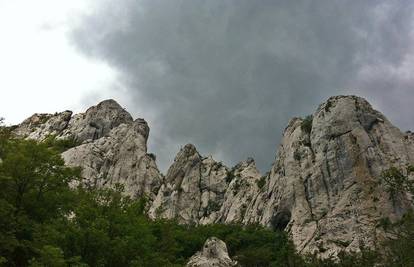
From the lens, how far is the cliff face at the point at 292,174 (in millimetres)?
59969

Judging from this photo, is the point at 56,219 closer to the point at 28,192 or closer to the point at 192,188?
the point at 28,192

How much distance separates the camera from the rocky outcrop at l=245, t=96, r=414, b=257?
58.3 metres

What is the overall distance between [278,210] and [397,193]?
18474 millimetres

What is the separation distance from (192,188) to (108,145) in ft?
67.2

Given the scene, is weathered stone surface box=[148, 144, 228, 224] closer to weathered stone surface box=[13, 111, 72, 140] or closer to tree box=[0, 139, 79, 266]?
weathered stone surface box=[13, 111, 72, 140]

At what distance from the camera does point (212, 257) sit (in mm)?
52781

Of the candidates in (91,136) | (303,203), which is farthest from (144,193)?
(303,203)

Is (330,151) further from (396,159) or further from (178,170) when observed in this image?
(178,170)

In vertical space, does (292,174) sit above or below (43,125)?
below

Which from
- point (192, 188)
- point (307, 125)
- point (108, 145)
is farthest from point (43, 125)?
point (307, 125)

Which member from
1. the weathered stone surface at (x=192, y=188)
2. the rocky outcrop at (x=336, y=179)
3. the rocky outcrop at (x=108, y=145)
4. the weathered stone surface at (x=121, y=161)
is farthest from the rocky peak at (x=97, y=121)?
the rocky outcrop at (x=336, y=179)

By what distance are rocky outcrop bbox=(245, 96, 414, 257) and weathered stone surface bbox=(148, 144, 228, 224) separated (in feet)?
60.3

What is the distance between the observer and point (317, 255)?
55.8 metres

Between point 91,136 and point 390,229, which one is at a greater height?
point 91,136
